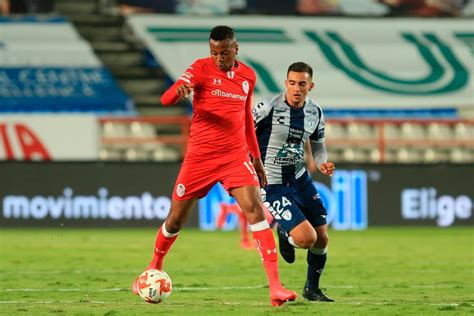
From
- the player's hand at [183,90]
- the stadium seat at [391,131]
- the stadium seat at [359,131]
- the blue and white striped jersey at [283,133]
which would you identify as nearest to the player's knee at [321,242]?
the blue and white striped jersey at [283,133]

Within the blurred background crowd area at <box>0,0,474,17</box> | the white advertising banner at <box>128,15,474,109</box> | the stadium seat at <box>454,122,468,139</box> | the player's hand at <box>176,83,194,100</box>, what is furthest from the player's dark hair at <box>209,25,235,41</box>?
the blurred background crowd area at <box>0,0,474,17</box>

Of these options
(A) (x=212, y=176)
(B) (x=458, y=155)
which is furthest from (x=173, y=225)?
A: (B) (x=458, y=155)

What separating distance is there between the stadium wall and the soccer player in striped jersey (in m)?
11.1

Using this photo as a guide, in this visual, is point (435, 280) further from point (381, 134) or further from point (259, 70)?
point (259, 70)

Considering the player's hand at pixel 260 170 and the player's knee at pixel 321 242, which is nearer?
the player's hand at pixel 260 170

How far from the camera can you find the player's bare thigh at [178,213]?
943 cm

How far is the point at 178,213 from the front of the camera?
9484 millimetres

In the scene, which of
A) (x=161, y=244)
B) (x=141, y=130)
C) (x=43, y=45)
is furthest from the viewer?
(x=43, y=45)

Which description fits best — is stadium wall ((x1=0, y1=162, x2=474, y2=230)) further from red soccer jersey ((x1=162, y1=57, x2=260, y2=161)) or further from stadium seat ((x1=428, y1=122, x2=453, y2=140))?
red soccer jersey ((x1=162, y1=57, x2=260, y2=161))

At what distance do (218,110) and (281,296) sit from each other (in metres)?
1.50

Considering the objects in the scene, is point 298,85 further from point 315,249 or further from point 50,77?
point 50,77

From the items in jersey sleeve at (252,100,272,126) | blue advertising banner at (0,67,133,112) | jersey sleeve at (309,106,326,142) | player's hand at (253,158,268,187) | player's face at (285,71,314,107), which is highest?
player's face at (285,71,314,107)

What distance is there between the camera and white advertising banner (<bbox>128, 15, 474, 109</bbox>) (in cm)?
2705

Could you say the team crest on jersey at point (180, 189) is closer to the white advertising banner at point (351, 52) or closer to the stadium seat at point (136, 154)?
the stadium seat at point (136, 154)
